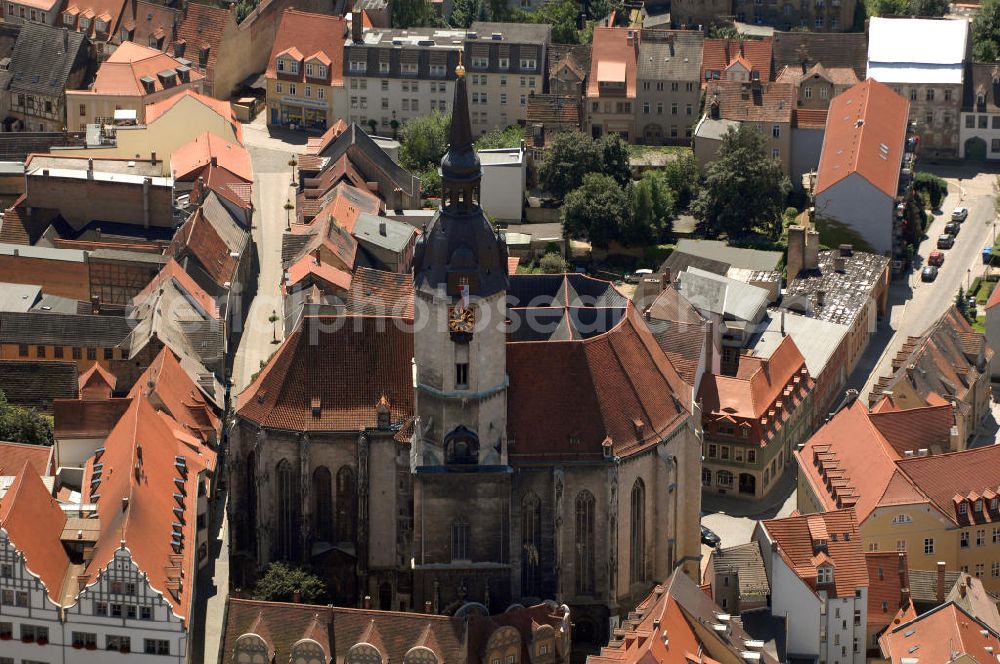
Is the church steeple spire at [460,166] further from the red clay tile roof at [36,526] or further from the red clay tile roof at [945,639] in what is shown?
the red clay tile roof at [945,639]

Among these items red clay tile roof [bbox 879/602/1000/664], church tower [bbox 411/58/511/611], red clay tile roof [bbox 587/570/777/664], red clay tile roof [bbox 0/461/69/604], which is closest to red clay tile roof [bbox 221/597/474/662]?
red clay tile roof [bbox 587/570/777/664]

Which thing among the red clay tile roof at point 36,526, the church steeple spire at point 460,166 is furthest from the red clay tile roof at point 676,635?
the red clay tile roof at point 36,526

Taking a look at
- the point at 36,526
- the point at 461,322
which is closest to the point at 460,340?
the point at 461,322

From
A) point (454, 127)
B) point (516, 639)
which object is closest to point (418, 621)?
point (516, 639)

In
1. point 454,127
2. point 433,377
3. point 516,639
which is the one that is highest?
point 454,127

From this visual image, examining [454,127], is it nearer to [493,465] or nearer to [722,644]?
[493,465]
